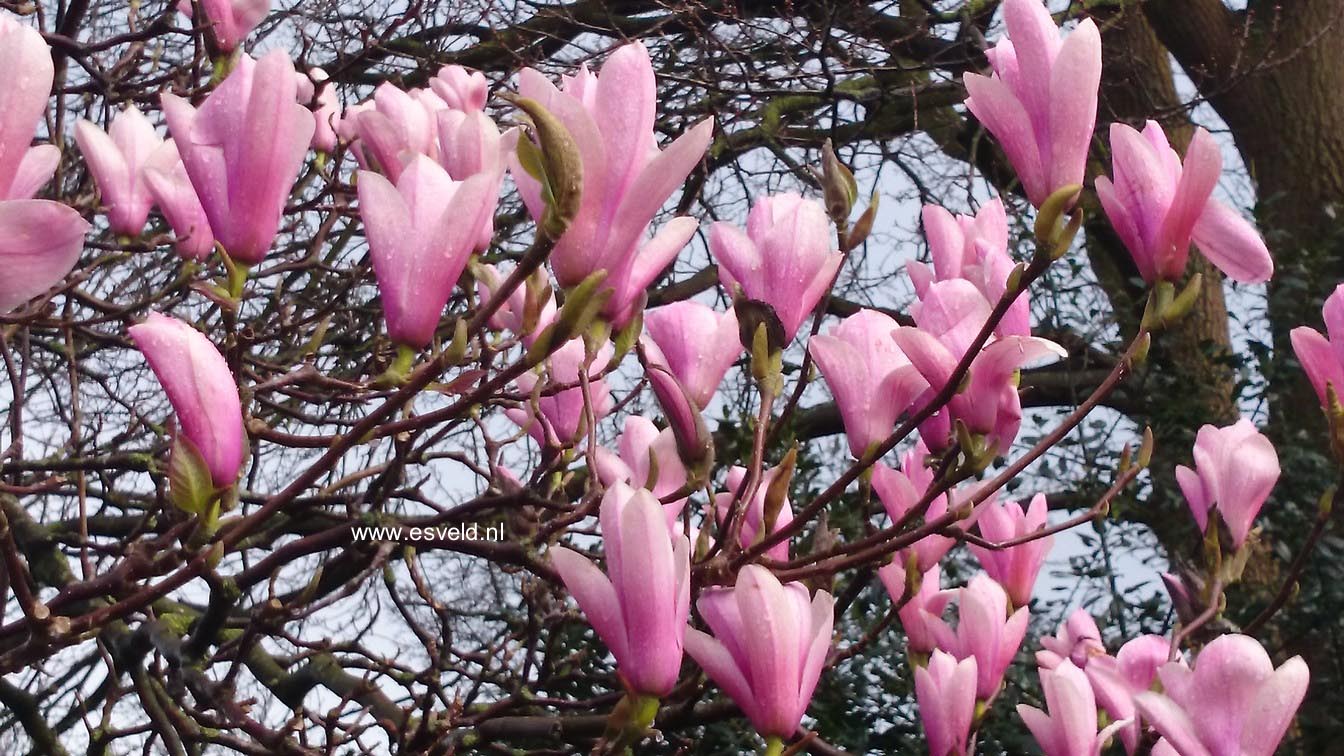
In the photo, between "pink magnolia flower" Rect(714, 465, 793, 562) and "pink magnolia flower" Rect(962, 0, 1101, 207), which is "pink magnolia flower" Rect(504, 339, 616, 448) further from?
"pink magnolia flower" Rect(962, 0, 1101, 207)

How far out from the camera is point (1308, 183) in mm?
4723

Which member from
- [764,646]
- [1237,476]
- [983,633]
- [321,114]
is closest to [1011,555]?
[983,633]

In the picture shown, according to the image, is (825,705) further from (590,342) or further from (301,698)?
(590,342)

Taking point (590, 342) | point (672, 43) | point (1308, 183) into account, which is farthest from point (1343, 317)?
point (1308, 183)

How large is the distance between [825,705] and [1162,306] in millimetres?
2354

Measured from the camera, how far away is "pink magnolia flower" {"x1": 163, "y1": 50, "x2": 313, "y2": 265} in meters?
0.88

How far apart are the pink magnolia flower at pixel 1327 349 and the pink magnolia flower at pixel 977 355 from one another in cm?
33

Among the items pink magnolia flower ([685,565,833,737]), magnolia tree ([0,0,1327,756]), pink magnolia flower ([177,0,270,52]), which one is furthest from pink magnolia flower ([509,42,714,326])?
pink magnolia flower ([177,0,270,52])

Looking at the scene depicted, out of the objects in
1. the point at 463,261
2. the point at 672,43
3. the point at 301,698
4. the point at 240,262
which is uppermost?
the point at 672,43

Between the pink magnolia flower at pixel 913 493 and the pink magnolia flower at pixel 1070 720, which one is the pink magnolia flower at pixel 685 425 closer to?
the pink magnolia flower at pixel 913 493

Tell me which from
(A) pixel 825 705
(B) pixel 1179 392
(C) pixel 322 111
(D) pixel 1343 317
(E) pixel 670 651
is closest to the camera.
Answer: (E) pixel 670 651

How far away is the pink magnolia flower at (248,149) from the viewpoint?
2.89 feet

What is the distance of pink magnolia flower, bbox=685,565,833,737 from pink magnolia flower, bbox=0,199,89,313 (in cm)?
48

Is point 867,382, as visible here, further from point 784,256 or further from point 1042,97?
point 1042,97
